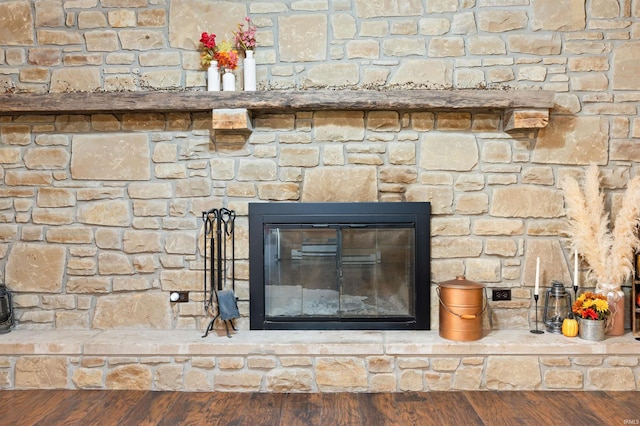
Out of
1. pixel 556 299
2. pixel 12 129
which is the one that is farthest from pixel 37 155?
pixel 556 299

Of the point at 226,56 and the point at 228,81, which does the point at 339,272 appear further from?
the point at 226,56

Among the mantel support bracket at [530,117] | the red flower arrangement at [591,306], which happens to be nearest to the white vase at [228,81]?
the mantel support bracket at [530,117]

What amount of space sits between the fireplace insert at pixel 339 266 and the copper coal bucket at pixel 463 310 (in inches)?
9.2

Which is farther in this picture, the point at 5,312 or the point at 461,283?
the point at 5,312

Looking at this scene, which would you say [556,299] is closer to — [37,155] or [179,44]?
[179,44]

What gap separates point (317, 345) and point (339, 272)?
0.55 metres

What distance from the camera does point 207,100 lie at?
3.15 metres

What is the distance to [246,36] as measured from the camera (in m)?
3.23

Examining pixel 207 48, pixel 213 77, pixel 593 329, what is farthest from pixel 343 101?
pixel 593 329

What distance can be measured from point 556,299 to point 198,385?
2.40m

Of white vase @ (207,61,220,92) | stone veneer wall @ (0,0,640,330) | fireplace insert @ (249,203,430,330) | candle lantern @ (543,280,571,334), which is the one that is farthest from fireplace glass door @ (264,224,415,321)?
white vase @ (207,61,220,92)

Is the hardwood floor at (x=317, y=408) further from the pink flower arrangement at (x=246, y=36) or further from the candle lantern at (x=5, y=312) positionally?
the pink flower arrangement at (x=246, y=36)

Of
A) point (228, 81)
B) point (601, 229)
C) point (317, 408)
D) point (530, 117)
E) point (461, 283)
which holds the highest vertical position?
point (228, 81)

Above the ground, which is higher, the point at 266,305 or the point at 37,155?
the point at 37,155
